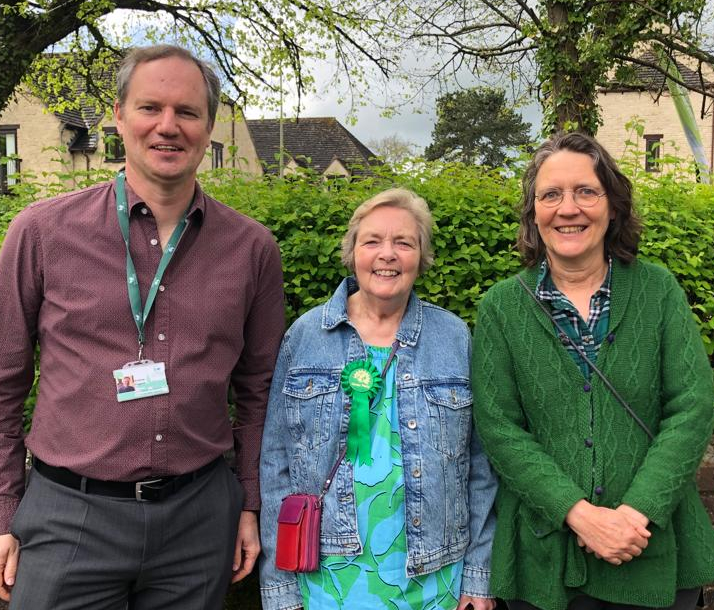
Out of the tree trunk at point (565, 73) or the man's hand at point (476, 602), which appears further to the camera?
the tree trunk at point (565, 73)

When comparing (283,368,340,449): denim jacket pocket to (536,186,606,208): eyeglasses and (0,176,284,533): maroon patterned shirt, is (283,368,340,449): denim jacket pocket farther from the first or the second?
(536,186,606,208): eyeglasses

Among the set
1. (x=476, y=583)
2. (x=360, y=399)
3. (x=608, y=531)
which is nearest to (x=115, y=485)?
(x=360, y=399)

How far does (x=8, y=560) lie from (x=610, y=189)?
8.00ft

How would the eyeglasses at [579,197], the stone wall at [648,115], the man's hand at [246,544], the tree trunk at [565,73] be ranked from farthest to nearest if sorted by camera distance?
the stone wall at [648,115] → the tree trunk at [565,73] → the man's hand at [246,544] → the eyeglasses at [579,197]

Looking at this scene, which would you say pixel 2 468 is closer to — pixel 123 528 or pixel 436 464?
pixel 123 528

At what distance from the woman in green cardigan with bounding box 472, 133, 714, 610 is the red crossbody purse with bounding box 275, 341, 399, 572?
2.12ft

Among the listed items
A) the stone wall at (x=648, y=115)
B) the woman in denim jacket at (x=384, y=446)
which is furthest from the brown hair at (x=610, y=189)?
the stone wall at (x=648, y=115)

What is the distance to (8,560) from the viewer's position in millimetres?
2213

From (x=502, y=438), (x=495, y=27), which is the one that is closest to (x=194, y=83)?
(x=502, y=438)

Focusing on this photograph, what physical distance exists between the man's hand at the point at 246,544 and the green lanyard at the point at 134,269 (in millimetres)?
797

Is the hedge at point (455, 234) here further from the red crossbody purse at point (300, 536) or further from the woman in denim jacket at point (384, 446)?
the red crossbody purse at point (300, 536)

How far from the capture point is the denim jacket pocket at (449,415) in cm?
238

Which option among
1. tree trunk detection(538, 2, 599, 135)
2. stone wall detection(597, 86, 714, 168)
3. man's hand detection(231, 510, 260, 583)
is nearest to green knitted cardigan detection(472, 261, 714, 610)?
man's hand detection(231, 510, 260, 583)

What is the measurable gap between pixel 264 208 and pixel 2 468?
2.01 m
